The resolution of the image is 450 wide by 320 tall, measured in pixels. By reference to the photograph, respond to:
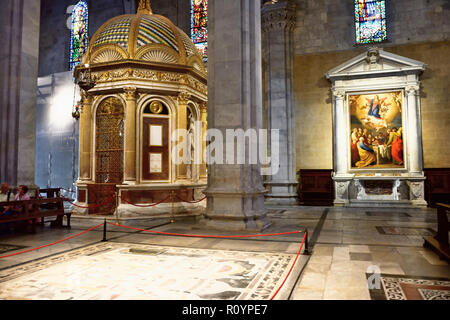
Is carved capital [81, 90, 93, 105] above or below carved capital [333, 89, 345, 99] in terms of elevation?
below

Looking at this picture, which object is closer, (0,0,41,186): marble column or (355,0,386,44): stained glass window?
(0,0,41,186): marble column

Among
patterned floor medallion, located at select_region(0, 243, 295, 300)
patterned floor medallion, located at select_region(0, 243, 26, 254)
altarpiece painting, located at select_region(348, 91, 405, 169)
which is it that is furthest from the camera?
altarpiece painting, located at select_region(348, 91, 405, 169)

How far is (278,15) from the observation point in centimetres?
1702

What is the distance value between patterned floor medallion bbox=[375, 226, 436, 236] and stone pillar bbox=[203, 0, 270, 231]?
268cm

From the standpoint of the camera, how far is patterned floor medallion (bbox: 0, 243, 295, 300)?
3.72 metres

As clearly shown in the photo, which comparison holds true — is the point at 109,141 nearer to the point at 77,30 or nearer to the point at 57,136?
the point at 57,136

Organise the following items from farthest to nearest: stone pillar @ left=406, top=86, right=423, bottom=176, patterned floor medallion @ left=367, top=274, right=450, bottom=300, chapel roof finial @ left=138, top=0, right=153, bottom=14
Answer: stone pillar @ left=406, top=86, right=423, bottom=176 < chapel roof finial @ left=138, top=0, right=153, bottom=14 < patterned floor medallion @ left=367, top=274, right=450, bottom=300

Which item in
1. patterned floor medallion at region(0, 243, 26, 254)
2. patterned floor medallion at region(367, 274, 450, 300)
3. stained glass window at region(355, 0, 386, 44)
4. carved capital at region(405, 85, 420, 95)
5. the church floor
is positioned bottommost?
patterned floor medallion at region(367, 274, 450, 300)

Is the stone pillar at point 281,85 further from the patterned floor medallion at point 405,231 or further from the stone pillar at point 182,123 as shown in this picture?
the patterned floor medallion at point 405,231

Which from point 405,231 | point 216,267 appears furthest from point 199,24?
point 216,267

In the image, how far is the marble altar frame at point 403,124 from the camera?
14.7 meters

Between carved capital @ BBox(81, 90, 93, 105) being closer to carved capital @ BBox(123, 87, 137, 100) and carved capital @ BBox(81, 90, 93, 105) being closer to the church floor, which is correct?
carved capital @ BBox(123, 87, 137, 100)

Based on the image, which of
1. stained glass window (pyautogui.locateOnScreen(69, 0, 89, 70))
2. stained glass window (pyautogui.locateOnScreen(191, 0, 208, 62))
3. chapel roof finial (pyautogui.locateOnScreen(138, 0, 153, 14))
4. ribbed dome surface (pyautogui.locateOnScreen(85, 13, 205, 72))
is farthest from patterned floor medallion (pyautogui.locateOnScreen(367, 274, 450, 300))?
stained glass window (pyautogui.locateOnScreen(69, 0, 89, 70))

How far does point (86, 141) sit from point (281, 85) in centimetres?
964
